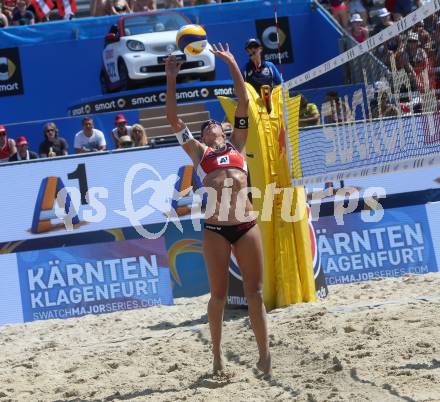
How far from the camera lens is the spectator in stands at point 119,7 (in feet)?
57.7

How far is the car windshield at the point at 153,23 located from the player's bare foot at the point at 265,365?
34.0 ft

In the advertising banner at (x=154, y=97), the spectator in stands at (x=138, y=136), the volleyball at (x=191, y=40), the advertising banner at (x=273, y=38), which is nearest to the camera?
the volleyball at (x=191, y=40)

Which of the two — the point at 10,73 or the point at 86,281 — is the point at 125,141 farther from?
the point at 10,73

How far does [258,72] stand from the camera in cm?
1017

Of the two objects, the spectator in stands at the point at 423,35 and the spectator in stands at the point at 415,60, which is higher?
the spectator in stands at the point at 423,35

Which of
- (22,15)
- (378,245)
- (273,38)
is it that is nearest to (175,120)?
(378,245)

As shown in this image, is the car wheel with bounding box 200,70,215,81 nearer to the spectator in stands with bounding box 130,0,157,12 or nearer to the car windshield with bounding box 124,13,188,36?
the car windshield with bounding box 124,13,188,36

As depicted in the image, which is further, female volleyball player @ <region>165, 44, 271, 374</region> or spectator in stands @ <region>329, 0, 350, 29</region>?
spectator in stands @ <region>329, 0, 350, 29</region>

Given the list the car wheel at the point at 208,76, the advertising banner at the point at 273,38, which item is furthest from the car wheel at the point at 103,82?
the advertising banner at the point at 273,38

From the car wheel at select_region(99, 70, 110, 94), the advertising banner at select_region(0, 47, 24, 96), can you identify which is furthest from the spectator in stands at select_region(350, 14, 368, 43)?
the advertising banner at select_region(0, 47, 24, 96)

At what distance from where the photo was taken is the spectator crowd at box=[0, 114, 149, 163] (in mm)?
12320

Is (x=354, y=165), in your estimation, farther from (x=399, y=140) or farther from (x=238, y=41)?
(x=238, y=41)

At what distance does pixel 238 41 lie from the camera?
56.9ft

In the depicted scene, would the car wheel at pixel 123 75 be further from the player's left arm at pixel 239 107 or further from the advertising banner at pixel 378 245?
the player's left arm at pixel 239 107
